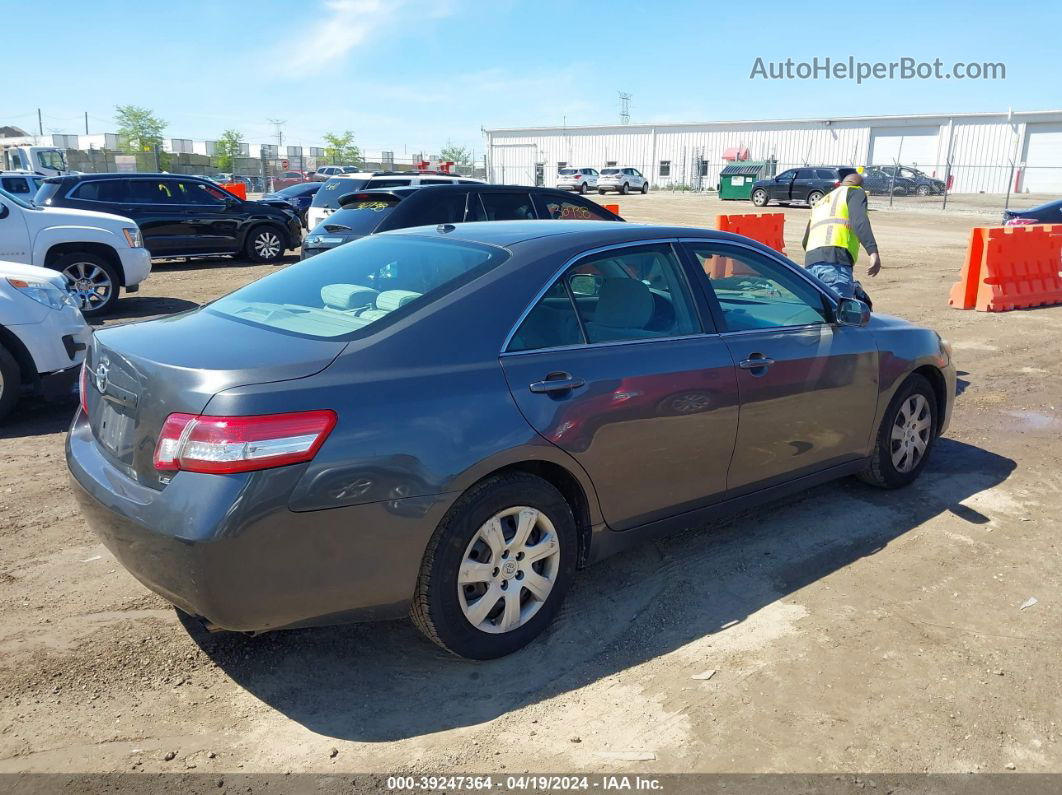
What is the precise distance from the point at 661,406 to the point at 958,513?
7.65 feet

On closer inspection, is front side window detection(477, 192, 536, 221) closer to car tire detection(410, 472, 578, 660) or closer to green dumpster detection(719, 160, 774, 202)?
car tire detection(410, 472, 578, 660)

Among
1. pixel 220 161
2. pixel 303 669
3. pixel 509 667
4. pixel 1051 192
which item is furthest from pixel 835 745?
pixel 220 161

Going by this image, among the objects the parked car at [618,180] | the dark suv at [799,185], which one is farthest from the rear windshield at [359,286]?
the parked car at [618,180]

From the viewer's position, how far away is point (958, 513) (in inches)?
195

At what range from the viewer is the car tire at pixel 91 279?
1064 centimetres

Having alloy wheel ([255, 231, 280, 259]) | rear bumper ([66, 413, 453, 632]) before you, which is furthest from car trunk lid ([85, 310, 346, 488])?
alloy wheel ([255, 231, 280, 259])

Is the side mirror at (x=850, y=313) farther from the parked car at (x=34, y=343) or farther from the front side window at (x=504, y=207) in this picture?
the front side window at (x=504, y=207)

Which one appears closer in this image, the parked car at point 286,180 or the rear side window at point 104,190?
the rear side window at point 104,190

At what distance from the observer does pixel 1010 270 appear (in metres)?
12.0

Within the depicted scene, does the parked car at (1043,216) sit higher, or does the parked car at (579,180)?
the parked car at (579,180)

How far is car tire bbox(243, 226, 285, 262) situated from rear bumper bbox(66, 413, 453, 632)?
47.1 ft

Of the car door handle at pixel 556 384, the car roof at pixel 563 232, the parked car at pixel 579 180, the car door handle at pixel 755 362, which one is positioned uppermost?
the parked car at pixel 579 180

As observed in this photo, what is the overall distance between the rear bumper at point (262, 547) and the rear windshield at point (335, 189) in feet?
39.2

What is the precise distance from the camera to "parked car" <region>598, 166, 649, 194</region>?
1895 inches
